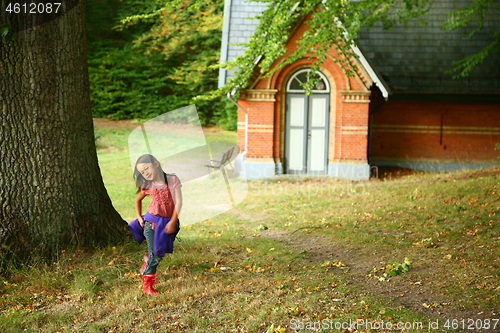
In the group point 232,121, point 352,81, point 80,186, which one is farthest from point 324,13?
point 232,121

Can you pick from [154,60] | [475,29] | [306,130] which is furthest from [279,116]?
[154,60]

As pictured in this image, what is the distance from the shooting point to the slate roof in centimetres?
1489

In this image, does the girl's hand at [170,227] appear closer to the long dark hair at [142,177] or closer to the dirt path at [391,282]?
the long dark hair at [142,177]

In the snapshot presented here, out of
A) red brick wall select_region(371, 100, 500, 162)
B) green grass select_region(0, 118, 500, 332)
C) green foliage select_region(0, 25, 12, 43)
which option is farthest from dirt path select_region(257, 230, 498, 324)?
red brick wall select_region(371, 100, 500, 162)

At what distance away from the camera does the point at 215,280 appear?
493 cm

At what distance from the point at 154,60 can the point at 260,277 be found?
25.4m

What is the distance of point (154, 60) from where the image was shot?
2814 cm

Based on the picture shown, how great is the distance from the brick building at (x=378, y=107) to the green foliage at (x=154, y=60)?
12.4 m

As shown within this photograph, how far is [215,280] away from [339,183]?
8.26 m

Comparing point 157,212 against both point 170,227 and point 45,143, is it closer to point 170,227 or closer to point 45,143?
point 170,227

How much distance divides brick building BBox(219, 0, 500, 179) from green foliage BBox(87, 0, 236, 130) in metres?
12.4

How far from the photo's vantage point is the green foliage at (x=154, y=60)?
26.5 m

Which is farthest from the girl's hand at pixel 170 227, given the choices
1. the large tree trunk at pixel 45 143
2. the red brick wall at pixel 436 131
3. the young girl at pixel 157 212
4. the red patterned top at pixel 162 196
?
the red brick wall at pixel 436 131

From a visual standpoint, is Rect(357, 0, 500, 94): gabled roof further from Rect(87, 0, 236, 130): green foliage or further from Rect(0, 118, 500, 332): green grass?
Rect(87, 0, 236, 130): green foliage
